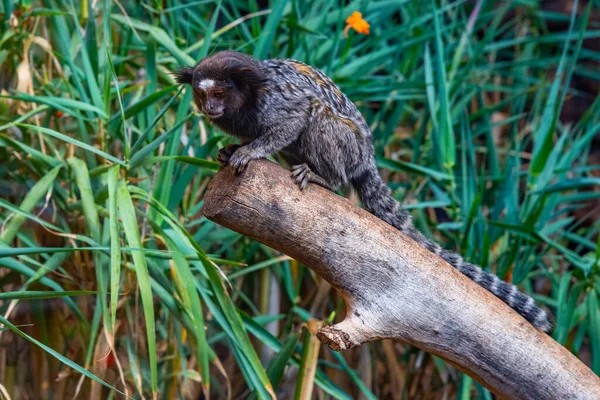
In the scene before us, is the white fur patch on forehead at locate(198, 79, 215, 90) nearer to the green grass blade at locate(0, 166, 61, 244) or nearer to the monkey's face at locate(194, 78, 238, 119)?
the monkey's face at locate(194, 78, 238, 119)

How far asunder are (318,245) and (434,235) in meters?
1.41

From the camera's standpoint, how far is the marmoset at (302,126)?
6.09ft

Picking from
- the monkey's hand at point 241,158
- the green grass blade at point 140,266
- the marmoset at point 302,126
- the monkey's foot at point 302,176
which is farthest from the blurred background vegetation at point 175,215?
the monkey's foot at point 302,176

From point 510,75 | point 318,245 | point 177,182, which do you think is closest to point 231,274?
point 177,182

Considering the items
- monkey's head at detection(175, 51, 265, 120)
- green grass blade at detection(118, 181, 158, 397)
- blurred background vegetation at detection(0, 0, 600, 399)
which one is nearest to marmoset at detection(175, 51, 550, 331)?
monkey's head at detection(175, 51, 265, 120)

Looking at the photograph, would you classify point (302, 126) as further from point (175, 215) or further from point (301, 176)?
point (175, 215)

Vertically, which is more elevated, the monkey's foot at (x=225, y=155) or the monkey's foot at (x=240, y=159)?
the monkey's foot at (x=240, y=159)

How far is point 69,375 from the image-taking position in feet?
7.53

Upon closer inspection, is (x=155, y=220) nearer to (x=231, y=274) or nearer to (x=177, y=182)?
(x=177, y=182)

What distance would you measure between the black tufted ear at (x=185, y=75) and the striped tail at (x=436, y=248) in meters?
0.53

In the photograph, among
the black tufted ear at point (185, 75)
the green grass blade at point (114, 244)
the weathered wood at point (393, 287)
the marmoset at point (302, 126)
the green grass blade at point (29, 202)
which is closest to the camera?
the weathered wood at point (393, 287)

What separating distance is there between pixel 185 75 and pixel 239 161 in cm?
42

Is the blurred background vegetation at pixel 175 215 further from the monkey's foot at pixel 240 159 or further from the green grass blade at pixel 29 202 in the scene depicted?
the monkey's foot at pixel 240 159

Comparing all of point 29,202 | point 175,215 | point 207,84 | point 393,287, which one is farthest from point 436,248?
point 29,202
